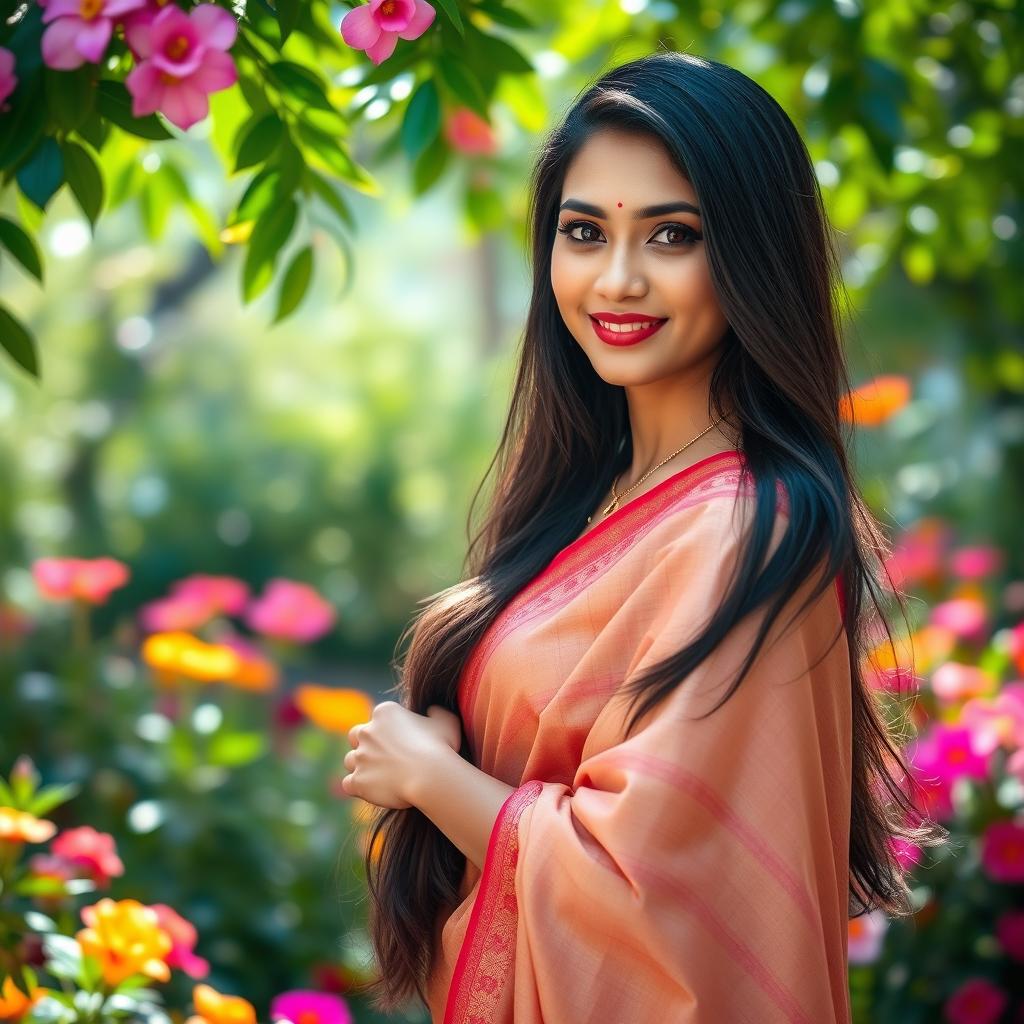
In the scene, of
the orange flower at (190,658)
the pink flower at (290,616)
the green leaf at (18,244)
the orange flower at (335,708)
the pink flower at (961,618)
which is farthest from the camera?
the pink flower at (290,616)

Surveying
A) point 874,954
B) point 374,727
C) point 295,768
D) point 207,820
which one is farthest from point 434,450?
point 374,727

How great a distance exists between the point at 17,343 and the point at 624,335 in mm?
710

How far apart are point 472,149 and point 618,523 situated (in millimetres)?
1469

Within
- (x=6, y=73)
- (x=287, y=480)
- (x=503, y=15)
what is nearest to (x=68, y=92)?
(x=6, y=73)

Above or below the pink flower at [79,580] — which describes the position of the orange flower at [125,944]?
below

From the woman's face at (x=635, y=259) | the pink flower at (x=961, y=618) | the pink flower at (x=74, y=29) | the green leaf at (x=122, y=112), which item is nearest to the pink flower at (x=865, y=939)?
the pink flower at (x=961, y=618)

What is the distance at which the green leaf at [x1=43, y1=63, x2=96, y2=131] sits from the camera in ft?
4.69

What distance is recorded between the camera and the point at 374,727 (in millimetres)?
1605

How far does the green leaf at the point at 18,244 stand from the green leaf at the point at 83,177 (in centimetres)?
8

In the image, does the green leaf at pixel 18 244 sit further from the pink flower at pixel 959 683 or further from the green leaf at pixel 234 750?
the pink flower at pixel 959 683

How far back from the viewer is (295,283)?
6.34 ft

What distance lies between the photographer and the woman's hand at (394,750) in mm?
1544

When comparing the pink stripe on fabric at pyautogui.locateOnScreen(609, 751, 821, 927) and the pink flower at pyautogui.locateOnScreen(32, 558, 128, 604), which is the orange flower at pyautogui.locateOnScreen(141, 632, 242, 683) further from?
the pink stripe on fabric at pyautogui.locateOnScreen(609, 751, 821, 927)

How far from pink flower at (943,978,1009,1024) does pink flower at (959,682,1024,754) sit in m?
0.42
